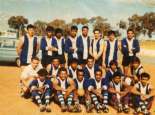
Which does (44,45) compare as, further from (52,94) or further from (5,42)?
(5,42)

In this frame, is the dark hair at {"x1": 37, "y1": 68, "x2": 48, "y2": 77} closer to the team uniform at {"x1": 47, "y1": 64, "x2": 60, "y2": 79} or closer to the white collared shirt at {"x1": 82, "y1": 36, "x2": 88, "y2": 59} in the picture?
the team uniform at {"x1": 47, "y1": 64, "x2": 60, "y2": 79}

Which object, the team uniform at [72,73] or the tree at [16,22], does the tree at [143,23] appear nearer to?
the tree at [16,22]

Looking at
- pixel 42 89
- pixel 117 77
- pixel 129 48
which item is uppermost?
pixel 129 48

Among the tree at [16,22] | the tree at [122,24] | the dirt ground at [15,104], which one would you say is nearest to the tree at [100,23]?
the tree at [122,24]

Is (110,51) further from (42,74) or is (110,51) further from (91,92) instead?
(42,74)

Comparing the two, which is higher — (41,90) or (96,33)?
(96,33)

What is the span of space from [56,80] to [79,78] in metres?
0.52

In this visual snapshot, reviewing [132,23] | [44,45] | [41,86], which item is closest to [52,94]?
[41,86]

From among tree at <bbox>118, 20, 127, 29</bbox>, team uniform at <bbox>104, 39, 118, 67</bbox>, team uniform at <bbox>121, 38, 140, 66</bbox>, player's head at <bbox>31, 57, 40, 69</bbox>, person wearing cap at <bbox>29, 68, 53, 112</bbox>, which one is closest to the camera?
person wearing cap at <bbox>29, 68, 53, 112</bbox>

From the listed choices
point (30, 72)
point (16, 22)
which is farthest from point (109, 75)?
point (16, 22)

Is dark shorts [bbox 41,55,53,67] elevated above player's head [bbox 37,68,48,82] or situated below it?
above

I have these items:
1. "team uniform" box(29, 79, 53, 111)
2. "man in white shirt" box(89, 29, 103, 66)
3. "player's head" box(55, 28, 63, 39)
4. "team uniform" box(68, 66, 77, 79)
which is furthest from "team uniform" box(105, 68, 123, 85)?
"player's head" box(55, 28, 63, 39)

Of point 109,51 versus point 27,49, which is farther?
point 109,51

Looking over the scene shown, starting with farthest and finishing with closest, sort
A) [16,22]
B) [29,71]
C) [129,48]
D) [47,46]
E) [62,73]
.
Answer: [16,22], [129,48], [47,46], [29,71], [62,73]
